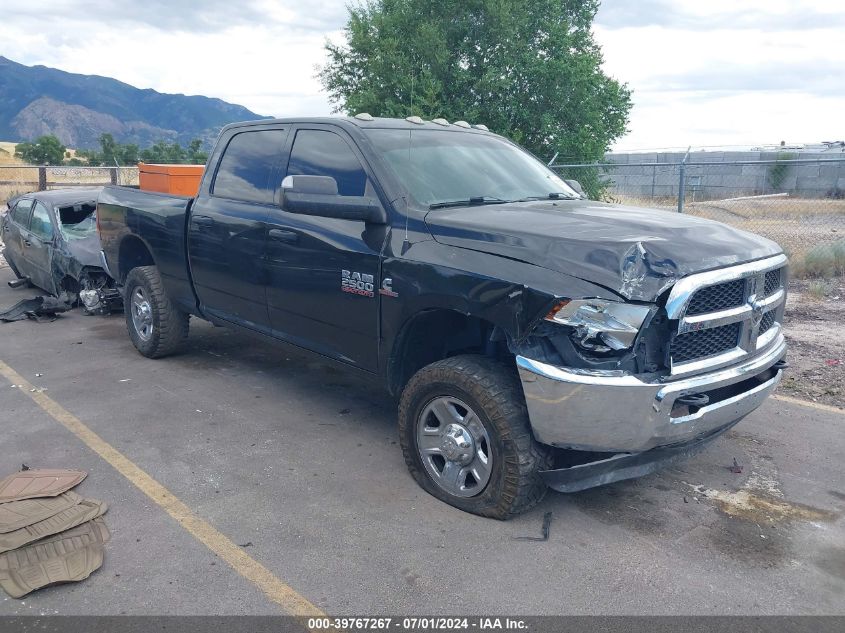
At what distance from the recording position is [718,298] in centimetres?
362

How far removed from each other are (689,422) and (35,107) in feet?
506

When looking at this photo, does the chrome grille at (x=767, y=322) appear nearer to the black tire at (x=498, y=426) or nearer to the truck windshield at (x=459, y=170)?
the black tire at (x=498, y=426)

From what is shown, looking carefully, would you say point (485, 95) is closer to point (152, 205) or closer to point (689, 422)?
point (152, 205)

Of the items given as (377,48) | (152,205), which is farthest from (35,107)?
(152,205)

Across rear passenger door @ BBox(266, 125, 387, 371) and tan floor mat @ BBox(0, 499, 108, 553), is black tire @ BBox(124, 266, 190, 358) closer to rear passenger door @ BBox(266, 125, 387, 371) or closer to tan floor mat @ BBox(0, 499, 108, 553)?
rear passenger door @ BBox(266, 125, 387, 371)

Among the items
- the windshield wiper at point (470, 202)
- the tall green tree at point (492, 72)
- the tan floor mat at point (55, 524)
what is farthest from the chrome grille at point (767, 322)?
the tall green tree at point (492, 72)

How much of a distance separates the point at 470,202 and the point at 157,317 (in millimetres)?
3420

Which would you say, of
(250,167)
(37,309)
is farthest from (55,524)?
(37,309)

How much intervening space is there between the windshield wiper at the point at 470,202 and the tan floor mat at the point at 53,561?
2.48 m

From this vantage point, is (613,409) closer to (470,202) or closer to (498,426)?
(498,426)

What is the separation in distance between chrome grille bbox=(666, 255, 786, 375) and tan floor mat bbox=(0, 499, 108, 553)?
2.99 m

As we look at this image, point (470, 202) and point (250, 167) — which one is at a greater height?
point (250, 167)

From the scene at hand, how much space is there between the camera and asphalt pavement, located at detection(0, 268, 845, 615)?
10.6 ft

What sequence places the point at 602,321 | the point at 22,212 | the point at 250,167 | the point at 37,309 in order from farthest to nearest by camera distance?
1. the point at 22,212
2. the point at 37,309
3. the point at 250,167
4. the point at 602,321
